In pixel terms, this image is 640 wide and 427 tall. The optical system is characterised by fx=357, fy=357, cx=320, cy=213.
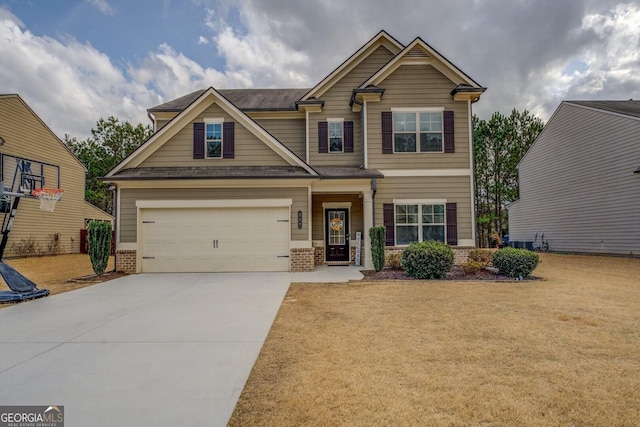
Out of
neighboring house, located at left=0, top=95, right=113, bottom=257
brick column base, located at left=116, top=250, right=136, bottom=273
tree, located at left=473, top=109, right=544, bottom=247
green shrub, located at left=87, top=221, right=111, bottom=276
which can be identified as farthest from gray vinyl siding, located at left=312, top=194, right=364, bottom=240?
tree, located at left=473, top=109, right=544, bottom=247

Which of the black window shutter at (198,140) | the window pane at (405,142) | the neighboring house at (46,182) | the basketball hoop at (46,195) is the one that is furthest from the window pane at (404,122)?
the neighboring house at (46,182)

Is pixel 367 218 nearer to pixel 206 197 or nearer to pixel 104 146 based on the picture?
pixel 206 197

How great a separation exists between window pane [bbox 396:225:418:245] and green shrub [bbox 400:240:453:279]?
8.28ft

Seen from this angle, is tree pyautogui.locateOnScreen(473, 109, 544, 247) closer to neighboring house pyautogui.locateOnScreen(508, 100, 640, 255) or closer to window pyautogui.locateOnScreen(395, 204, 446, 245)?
neighboring house pyautogui.locateOnScreen(508, 100, 640, 255)

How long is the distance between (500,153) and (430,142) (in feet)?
63.9

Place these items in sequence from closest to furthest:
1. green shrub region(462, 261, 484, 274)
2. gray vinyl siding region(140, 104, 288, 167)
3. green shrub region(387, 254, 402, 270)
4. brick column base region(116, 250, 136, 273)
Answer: green shrub region(462, 261, 484, 274) < green shrub region(387, 254, 402, 270) < brick column base region(116, 250, 136, 273) < gray vinyl siding region(140, 104, 288, 167)

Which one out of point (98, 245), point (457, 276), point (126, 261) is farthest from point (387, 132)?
point (98, 245)

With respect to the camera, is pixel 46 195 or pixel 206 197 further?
pixel 206 197

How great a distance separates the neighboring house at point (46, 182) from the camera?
16500 millimetres

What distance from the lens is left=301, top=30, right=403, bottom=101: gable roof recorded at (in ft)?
45.4

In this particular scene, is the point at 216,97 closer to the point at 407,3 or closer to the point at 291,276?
the point at 291,276

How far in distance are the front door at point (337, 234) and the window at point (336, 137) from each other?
2.42m

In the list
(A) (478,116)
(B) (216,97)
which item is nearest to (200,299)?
(B) (216,97)

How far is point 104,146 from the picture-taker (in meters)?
32.4
